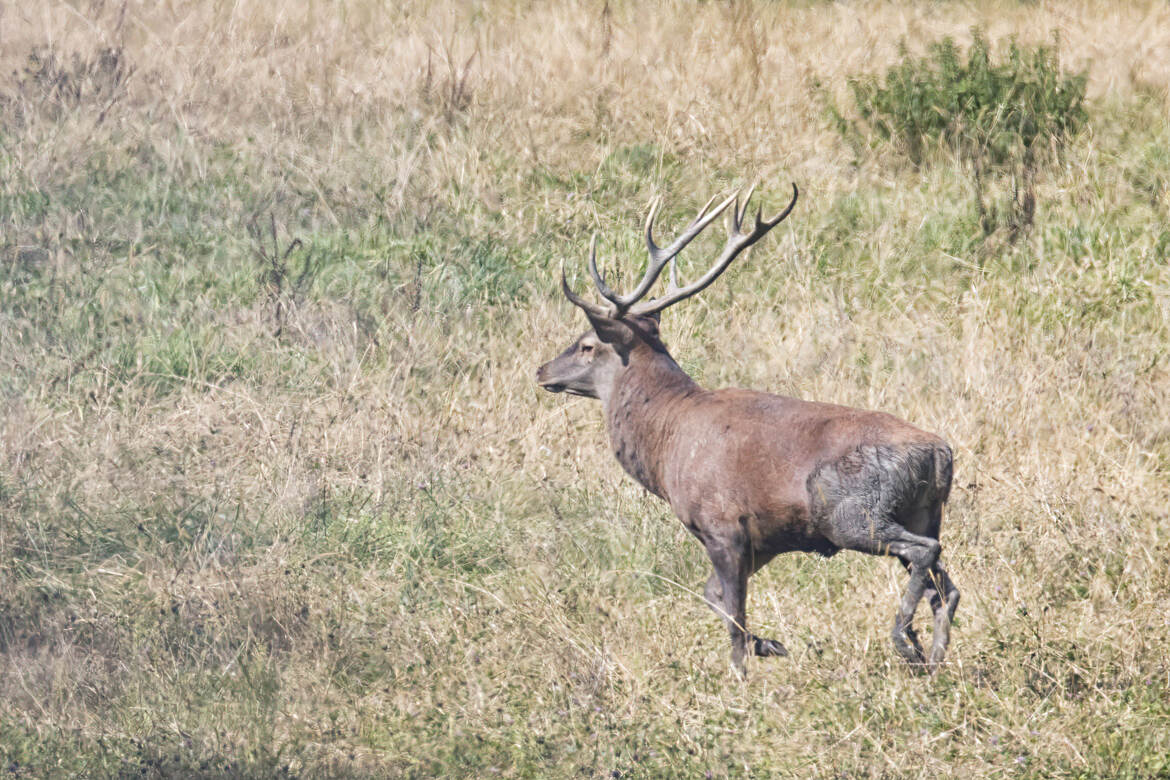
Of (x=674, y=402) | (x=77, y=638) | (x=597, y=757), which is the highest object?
(x=674, y=402)

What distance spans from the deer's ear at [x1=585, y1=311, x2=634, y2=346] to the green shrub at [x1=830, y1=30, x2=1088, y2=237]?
16.0 feet

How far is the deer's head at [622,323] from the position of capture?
263 inches

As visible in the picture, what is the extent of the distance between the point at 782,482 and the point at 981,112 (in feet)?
19.8

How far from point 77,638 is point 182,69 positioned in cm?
704

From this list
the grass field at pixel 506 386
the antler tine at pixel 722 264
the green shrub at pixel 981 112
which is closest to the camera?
the grass field at pixel 506 386

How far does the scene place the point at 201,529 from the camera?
7.10m

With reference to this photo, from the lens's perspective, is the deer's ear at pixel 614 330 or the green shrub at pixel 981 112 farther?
the green shrub at pixel 981 112

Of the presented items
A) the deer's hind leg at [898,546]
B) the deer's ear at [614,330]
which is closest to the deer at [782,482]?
the deer's hind leg at [898,546]

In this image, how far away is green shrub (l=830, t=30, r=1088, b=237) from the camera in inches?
431

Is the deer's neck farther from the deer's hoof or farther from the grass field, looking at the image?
the deer's hoof

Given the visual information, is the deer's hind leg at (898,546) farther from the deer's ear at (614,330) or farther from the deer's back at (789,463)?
the deer's ear at (614,330)

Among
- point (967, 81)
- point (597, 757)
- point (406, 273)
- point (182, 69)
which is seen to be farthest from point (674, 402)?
point (182, 69)

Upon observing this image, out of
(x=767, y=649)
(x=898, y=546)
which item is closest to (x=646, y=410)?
(x=767, y=649)

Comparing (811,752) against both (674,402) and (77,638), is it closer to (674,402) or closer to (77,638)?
(674,402)
